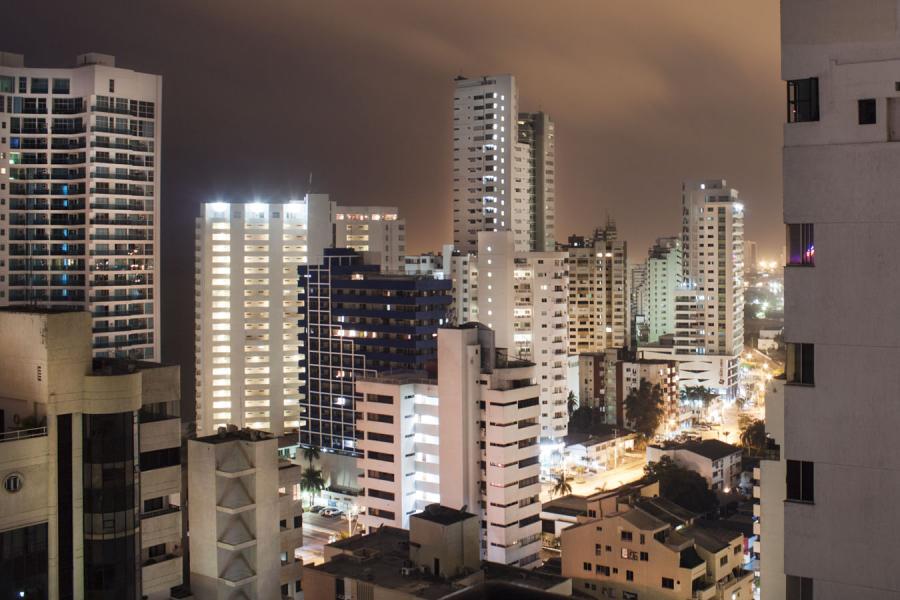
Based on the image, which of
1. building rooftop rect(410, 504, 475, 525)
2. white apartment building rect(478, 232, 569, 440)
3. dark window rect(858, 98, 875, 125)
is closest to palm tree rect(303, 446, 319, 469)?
white apartment building rect(478, 232, 569, 440)

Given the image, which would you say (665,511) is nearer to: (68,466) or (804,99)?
(68,466)

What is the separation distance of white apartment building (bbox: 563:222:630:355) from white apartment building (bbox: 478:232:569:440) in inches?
656

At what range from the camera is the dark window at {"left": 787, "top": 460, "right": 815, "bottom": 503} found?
217 inches

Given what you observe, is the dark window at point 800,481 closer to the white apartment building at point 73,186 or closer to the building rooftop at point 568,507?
the building rooftop at point 568,507

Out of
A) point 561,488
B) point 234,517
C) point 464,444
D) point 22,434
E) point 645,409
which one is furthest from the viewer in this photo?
point 645,409

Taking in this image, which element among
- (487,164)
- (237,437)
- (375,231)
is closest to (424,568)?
(237,437)

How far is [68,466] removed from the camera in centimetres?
1309

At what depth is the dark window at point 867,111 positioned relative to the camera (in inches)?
213

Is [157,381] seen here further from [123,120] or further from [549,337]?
[549,337]

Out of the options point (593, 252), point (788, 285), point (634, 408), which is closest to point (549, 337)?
point (634, 408)

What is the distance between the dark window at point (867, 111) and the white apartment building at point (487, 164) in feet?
171

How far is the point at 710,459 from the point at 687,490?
15.4ft

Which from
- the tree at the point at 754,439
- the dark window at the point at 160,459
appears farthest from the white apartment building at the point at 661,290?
the dark window at the point at 160,459

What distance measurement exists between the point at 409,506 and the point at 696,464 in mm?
14366
